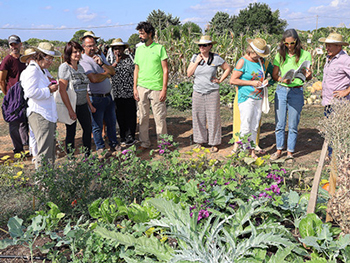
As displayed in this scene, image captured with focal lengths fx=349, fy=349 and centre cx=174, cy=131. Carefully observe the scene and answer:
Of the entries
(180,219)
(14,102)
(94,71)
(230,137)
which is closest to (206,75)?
(230,137)

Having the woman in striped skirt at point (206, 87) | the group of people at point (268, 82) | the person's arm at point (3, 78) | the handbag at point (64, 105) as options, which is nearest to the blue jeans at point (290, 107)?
the group of people at point (268, 82)

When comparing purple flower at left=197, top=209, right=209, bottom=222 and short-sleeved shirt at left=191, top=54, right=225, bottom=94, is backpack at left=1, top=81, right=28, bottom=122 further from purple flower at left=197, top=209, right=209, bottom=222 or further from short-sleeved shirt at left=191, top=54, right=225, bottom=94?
purple flower at left=197, top=209, right=209, bottom=222

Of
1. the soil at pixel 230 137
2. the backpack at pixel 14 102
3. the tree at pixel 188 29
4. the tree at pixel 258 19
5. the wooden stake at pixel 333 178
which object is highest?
the tree at pixel 258 19

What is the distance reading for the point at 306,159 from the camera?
18.2 feet

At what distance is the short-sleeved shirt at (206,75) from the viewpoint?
558 cm

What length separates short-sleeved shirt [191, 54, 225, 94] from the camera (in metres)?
5.58

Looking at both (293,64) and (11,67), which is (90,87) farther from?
(293,64)

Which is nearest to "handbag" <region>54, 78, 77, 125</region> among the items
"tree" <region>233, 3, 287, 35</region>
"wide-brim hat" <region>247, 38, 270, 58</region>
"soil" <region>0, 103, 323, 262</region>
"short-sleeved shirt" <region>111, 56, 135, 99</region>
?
"soil" <region>0, 103, 323, 262</region>

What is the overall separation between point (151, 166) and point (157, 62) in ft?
8.34

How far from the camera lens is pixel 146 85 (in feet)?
18.8

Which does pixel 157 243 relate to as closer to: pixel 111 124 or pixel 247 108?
pixel 247 108

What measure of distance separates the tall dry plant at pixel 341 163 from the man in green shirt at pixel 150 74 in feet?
10.9

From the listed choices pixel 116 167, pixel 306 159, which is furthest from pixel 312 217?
pixel 306 159

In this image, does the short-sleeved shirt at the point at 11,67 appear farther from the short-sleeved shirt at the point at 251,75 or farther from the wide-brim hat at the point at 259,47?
the wide-brim hat at the point at 259,47
